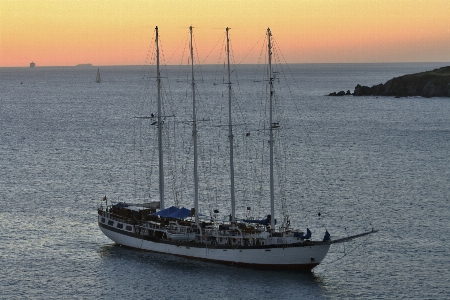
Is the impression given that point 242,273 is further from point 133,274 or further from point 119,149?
point 119,149

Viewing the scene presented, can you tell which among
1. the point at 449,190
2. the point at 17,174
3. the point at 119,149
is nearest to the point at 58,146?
the point at 119,149

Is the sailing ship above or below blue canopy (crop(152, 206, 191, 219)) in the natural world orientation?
below

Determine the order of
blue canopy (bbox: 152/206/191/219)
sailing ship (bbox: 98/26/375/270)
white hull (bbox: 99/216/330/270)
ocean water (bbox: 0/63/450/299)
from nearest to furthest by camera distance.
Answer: ocean water (bbox: 0/63/450/299) → white hull (bbox: 99/216/330/270) → sailing ship (bbox: 98/26/375/270) → blue canopy (bbox: 152/206/191/219)

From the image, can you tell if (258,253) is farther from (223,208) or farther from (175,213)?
(223,208)

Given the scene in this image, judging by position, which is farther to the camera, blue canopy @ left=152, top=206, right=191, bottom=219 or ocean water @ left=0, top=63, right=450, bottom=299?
blue canopy @ left=152, top=206, right=191, bottom=219

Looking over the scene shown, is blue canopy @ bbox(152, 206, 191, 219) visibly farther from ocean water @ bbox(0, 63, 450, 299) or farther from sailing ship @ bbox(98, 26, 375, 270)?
ocean water @ bbox(0, 63, 450, 299)

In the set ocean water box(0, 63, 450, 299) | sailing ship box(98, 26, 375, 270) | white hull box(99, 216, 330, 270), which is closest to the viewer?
ocean water box(0, 63, 450, 299)

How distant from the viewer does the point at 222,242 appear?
72.6 metres

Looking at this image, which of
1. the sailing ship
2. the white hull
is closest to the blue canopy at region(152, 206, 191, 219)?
the sailing ship

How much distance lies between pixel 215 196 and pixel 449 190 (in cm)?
3043

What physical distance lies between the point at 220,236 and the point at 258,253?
4163 millimetres

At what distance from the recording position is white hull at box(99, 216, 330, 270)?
6925cm

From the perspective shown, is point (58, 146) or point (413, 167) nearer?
point (413, 167)

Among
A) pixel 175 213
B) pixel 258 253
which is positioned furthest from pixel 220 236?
pixel 175 213
